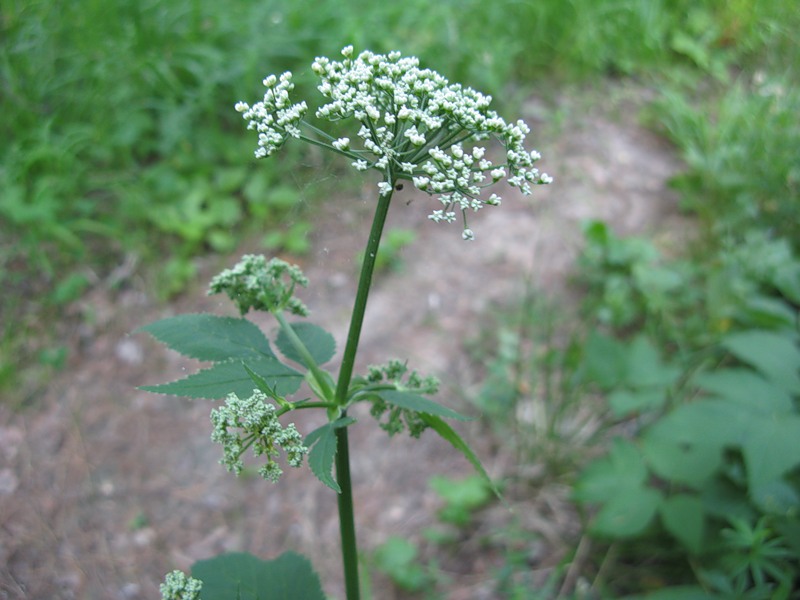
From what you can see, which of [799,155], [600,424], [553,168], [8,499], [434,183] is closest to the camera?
[434,183]

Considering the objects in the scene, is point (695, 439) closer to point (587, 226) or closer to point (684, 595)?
point (684, 595)

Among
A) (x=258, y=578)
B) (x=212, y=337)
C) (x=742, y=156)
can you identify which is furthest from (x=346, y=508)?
(x=742, y=156)

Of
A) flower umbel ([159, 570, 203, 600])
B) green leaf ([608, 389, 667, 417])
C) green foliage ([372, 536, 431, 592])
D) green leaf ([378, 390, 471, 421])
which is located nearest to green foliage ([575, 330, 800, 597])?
green leaf ([608, 389, 667, 417])

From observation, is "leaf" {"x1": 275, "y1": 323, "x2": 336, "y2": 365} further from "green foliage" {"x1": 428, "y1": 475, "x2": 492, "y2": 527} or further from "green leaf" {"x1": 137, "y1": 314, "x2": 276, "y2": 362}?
"green foliage" {"x1": 428, "y1": 475, "x2": 492, "y2": 527}

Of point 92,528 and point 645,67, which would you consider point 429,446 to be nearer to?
point 92,528

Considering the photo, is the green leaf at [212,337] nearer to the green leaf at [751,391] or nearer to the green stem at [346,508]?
the green stem at [346,508]

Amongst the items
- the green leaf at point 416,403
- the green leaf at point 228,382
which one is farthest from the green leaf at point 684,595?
the green leaf at point 228,382

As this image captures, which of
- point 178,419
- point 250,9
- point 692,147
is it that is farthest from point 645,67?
point 178,419
